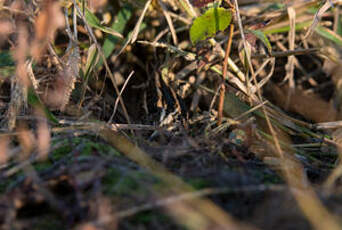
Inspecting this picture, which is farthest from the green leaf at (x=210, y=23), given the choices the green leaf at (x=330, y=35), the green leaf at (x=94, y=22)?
the green leaf at (x=330, y=35)

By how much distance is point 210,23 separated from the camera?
1361 mm

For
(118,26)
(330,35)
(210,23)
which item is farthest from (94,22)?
(330,35)

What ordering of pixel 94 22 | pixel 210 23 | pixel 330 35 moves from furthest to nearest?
pixel 330 35 → pixel 94 22 → pixel 210 23

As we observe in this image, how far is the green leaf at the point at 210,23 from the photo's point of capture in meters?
1.32

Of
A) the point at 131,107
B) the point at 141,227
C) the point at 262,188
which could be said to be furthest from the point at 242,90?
the point at 141,227

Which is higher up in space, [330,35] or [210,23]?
[210,23]

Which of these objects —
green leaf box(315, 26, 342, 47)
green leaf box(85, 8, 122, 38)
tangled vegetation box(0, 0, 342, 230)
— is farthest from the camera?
green leaf box(315, 26, 342, 47)

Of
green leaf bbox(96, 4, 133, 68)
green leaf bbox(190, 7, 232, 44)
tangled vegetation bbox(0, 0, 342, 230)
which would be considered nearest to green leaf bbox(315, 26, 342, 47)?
tangled vegetation bbox(0, 0, 342, 230)

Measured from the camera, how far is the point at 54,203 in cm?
79

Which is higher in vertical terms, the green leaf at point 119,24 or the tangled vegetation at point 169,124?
the green leaf at point 119,24

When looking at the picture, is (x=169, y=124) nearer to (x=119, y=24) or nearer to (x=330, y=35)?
(x=119, y=24)

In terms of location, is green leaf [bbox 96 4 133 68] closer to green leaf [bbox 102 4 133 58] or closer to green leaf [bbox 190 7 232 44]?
green leaf [bbox 102 4 133 58]

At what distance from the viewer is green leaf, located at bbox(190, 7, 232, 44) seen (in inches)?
52.1

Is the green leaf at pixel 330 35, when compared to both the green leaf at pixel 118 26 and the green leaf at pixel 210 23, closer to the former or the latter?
the green leaf at pixel 210 23
